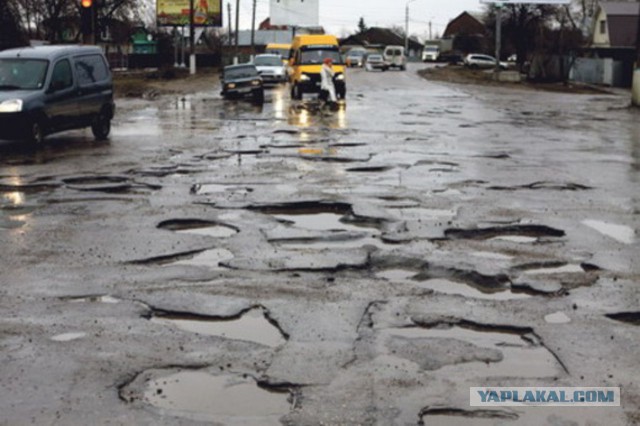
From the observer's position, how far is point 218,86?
47125 millimetres

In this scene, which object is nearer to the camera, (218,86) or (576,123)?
A: (576,123)

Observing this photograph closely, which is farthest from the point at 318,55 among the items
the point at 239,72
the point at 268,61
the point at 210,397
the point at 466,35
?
the point at 466,35

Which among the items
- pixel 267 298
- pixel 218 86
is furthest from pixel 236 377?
pixel 218 86

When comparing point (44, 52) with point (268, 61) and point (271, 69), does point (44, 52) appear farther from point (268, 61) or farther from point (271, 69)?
point (268, 61)

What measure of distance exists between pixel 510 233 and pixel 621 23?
67371 millimetres

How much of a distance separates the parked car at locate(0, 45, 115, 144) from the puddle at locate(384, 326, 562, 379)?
12126mm

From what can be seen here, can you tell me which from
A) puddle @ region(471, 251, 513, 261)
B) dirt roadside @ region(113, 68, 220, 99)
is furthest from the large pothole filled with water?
dirt roadside @ region(113, 68, 220, 99)

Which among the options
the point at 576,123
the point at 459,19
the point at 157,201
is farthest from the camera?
the point at 459,19

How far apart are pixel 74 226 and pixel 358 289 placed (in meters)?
3.82

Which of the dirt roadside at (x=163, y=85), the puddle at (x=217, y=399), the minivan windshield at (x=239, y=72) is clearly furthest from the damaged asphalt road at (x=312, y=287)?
the dirt roadside at (x=163, y=85)

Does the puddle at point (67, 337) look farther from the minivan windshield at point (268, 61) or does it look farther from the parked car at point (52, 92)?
A: the minivan windshield at point (268, 61)

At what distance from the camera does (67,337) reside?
19.4 feet

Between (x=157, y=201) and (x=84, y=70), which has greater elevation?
(x=84, y=70)

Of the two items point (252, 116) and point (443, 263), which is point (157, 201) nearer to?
point (443, 263)
